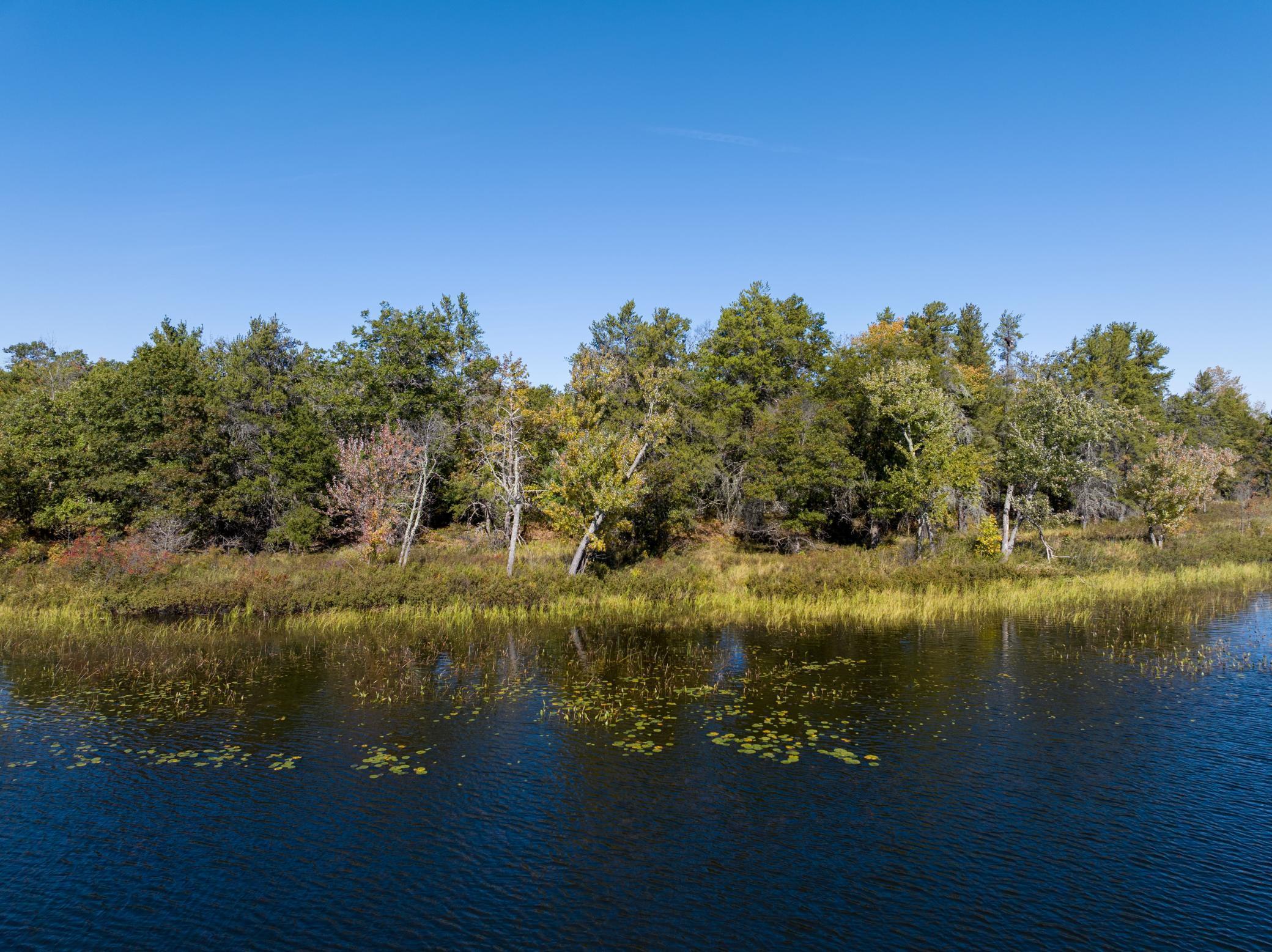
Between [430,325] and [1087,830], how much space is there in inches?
2276

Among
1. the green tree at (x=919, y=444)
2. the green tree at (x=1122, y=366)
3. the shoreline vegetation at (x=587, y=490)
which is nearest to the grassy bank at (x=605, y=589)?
the shoreline vegetation at (x=587, y=490)

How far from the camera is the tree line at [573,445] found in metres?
47.5

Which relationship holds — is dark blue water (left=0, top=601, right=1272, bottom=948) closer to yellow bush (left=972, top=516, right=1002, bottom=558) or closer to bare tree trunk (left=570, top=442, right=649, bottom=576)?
bare tree trunk (left=570, top=442, right=649, bottom=576)

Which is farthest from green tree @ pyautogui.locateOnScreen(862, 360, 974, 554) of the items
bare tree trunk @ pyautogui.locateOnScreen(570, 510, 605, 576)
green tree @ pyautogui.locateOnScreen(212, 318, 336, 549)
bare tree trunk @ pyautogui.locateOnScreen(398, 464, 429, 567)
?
green tree @ pyautogui.locateOnScreen(212, 318, 336, 549)

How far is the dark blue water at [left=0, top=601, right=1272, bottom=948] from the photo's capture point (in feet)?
36.5

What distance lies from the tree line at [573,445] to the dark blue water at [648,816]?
2364 centimetres

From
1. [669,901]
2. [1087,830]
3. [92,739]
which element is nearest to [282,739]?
[92,739]

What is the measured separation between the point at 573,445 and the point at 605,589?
8.32 m

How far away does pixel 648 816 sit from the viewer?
570 inches

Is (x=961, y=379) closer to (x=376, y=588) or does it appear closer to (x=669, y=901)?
(x=376, y=588)

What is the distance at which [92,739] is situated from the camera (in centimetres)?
1862

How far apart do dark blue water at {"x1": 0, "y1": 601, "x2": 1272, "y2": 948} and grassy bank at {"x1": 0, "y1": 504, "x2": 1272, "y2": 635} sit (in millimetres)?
11186

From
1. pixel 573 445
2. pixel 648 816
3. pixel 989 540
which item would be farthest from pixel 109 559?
pixel 989 540

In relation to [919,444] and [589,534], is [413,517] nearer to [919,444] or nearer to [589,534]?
[589,534]
